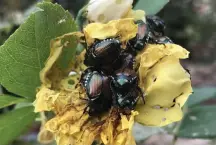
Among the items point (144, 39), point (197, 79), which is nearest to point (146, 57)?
→ point (144, 39)

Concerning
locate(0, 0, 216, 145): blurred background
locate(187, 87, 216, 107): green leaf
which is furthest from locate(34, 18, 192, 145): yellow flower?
locate(0, 0, 216, 145): blurred background

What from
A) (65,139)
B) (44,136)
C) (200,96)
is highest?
(65,139)

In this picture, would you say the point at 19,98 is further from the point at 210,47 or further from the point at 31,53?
the point at 210,47

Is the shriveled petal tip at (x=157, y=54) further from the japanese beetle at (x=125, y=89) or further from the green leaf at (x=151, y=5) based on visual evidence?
the green leaf at (x=151, y=5)

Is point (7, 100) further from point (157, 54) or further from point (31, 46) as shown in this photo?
point (157, 54)

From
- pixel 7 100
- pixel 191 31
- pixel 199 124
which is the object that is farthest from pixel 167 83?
pixel 191 31
